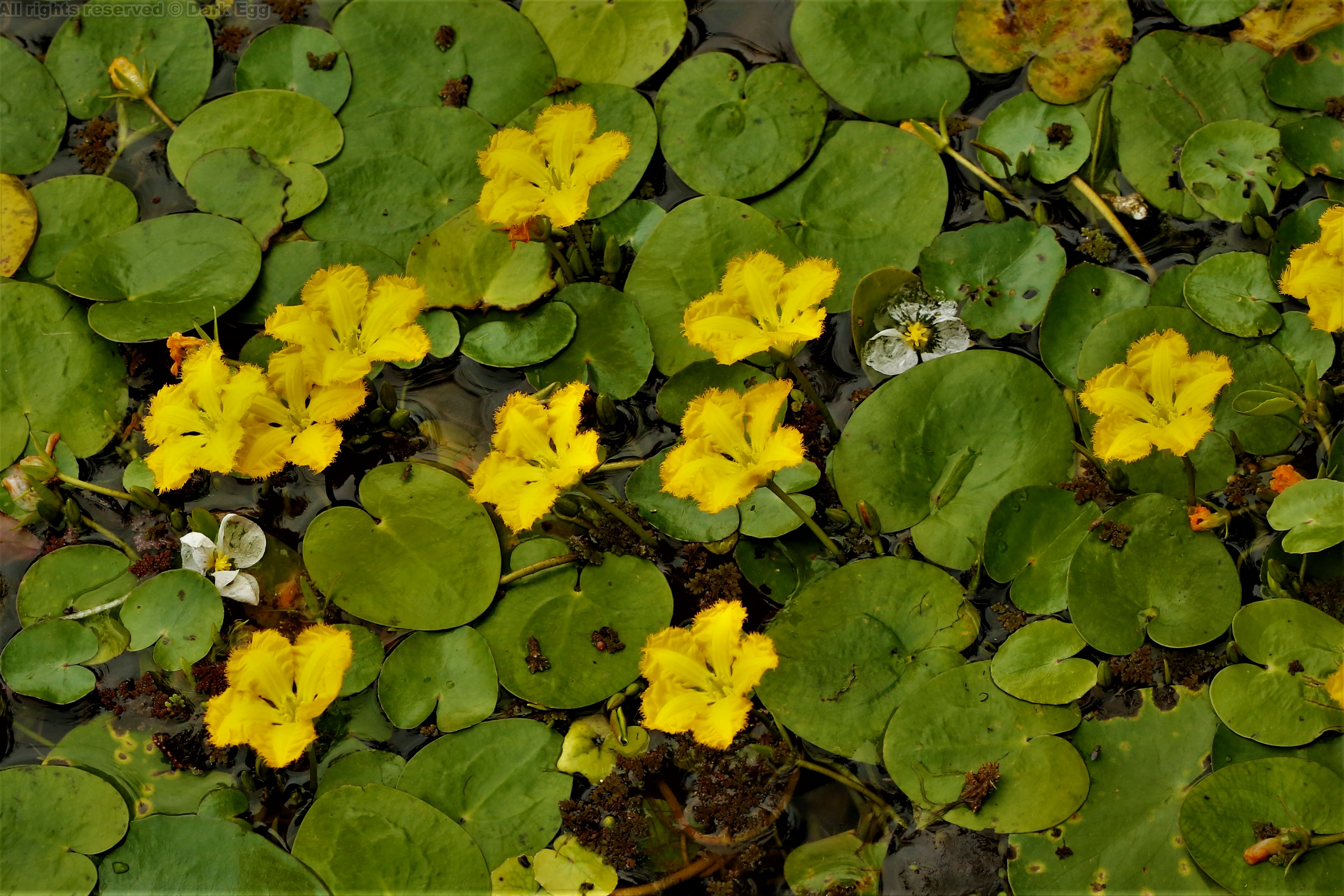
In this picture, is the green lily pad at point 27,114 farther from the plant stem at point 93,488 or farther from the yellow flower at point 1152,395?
the yellow flower at point 1152,395

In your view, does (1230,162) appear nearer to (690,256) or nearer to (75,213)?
(690,256)

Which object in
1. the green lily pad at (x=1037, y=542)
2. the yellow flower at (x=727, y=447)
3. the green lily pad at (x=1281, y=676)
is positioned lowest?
the green lily pad at (x=1281, y=676)

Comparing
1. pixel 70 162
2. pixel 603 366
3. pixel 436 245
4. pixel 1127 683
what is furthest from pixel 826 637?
pixel 70 162

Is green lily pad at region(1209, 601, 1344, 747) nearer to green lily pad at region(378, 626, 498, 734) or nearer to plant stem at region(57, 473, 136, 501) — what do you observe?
green lily pad at region(378, 626, 498, 734)

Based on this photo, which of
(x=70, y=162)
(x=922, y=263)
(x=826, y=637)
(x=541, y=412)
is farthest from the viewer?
(x=70, y=162)

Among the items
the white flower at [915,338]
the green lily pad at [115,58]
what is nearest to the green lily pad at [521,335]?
the white flower at [915,338]

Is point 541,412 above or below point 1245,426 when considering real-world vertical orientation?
above

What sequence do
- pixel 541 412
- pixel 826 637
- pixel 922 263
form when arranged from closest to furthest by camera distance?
1. pixel 541 412
2. pixel 826 637
3. pixel 922 263

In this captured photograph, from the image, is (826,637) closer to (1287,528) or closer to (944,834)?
(944,834)
